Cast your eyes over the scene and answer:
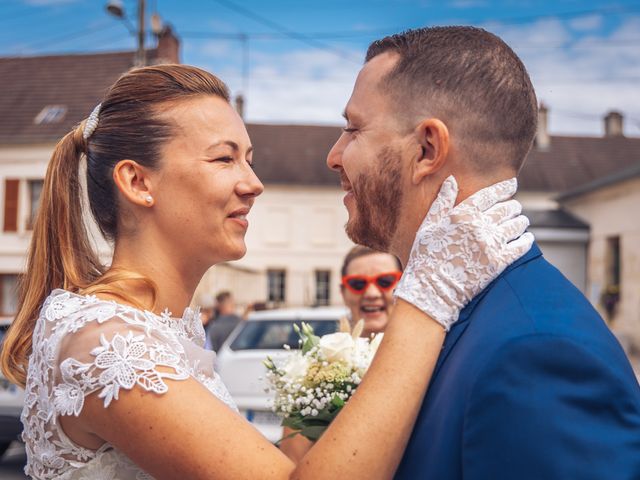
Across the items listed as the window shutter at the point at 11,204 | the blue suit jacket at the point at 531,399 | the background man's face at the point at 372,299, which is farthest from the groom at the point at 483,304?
the window shutter at the point at 11,204

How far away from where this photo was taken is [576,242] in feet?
94.9

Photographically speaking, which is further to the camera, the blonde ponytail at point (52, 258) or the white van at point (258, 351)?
the white van at point (258, 351)

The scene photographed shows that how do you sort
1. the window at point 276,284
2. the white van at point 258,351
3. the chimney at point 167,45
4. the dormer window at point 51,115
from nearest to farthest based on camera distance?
the white van at point 258,351
the dormer window at point 51,115
the chimney at point 167,45
the window at point 276,284

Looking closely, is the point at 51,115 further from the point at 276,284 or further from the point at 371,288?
the point at 371,288

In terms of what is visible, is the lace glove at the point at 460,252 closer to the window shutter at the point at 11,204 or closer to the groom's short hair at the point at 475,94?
the groom's short hair at the point at 475,94

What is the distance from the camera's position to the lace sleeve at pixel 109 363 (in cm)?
203

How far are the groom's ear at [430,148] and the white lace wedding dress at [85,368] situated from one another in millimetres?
803

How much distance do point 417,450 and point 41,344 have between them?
1.07 meters

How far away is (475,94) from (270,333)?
7.28m

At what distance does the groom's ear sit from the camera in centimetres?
199

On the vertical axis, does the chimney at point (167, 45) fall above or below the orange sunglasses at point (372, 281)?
above

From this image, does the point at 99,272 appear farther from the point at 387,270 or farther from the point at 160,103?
the point at 387,270

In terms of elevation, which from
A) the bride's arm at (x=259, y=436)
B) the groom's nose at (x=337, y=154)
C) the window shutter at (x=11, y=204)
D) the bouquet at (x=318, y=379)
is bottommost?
the window shutter at (x=11, y=204)

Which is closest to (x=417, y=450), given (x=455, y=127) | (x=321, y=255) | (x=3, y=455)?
(x=455, y=127)
